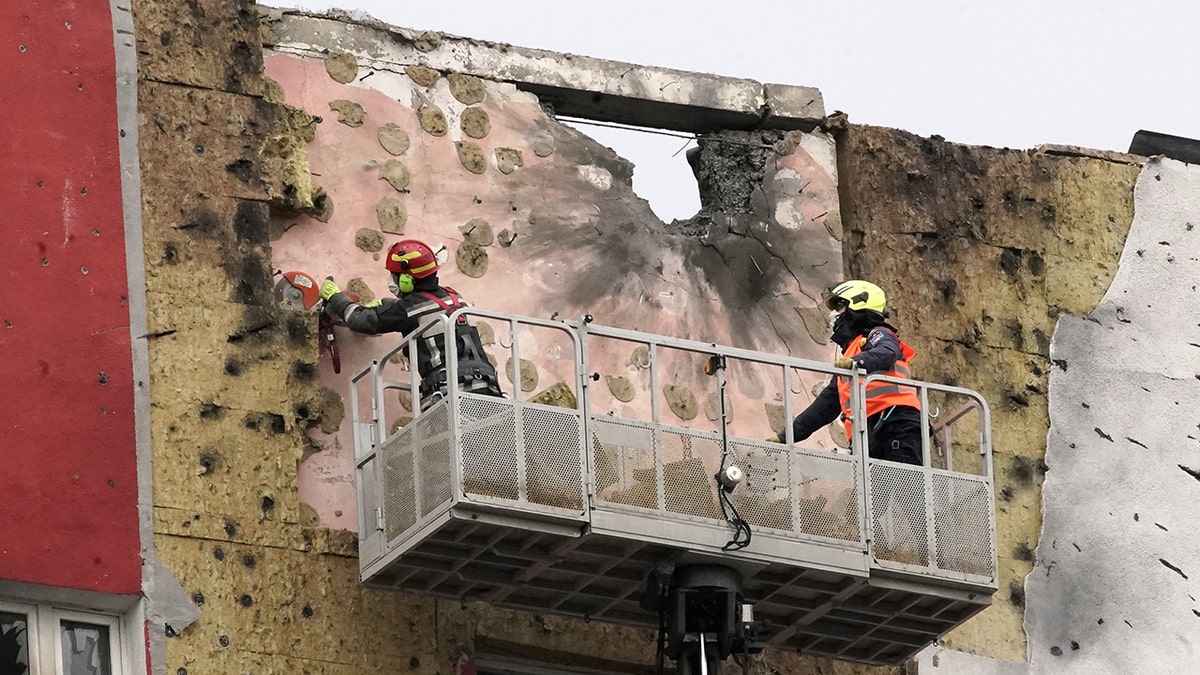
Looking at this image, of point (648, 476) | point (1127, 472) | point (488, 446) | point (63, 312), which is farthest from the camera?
point (1127, 472)

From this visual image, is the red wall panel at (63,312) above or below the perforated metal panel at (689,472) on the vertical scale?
above

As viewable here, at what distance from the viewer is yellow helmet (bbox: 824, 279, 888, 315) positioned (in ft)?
69.8

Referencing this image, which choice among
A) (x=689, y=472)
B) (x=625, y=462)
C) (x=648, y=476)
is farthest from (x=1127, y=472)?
(x=625, y=462)

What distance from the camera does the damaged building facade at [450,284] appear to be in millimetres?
19531

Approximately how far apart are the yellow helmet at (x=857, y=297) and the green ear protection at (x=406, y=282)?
10.0 ft

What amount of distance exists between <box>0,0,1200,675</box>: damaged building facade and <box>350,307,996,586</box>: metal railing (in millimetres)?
838

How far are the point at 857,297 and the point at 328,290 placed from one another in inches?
143

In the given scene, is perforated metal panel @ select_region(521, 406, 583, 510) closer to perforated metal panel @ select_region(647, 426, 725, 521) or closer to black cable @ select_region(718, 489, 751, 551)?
perforated metal panel @ select_region(647, 426, 725, 521)

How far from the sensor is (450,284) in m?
21.5

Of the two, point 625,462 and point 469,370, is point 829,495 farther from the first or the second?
point 469,370

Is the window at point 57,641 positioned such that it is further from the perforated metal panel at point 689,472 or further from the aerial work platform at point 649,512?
the perforated metal panel at point 689,472

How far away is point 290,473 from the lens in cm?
2019

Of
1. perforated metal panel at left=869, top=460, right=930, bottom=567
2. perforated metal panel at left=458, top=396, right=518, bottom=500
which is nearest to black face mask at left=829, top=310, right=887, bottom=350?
perforated metal panel at left=869, top=460, right=930, bottom=567

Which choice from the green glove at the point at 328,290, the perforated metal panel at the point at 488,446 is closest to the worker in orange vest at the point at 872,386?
the perforated metal panel at the point at 488,446
